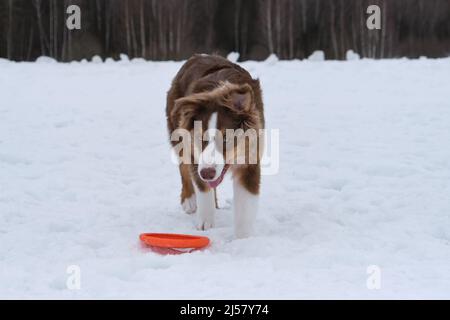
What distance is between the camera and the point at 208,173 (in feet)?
14.6

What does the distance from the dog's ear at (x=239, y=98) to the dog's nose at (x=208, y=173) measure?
0.55 meters

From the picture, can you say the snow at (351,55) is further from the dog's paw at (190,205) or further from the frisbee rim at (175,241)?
the frisbee rim at (175,241)

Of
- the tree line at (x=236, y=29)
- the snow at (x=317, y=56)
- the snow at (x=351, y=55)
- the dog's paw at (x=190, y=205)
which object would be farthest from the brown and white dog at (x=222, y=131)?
the tree line at (x=236, y=29)

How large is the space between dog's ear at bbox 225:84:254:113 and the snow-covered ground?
1.02 meters

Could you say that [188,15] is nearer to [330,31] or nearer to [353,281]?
[330,31]

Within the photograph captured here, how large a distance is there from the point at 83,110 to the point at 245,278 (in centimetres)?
756

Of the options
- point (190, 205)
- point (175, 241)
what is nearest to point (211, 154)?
point (175, 241)

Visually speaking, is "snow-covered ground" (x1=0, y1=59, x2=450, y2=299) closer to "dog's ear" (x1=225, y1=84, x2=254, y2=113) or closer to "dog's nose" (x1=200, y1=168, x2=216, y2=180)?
"dog's nose" (x1=200, y1=168, x2=216, y2=180)

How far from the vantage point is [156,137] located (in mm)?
9477

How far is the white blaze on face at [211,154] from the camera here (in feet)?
14.6

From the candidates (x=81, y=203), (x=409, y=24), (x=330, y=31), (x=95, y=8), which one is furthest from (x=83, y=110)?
(x=409, y=24)

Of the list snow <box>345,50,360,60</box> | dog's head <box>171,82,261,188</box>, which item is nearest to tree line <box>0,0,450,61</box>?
snow <box>345,50,360,60</box>

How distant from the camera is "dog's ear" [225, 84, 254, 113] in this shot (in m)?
4.68

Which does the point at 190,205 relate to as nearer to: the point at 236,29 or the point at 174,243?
the point at 174,243
